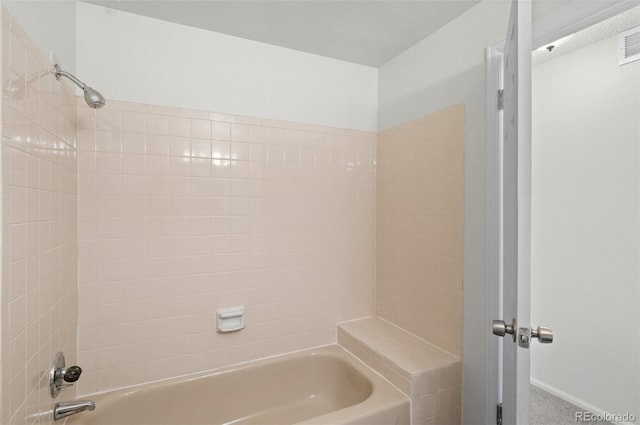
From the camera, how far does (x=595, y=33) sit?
1.26m

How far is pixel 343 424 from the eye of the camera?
4.58ft

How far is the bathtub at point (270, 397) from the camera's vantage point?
152cm

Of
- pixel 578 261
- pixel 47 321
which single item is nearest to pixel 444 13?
pixel 578 261

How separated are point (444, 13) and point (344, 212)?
131cm

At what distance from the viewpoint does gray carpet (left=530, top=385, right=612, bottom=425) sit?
142 centimetres

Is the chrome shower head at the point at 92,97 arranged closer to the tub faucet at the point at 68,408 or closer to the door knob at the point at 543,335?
the tub faucet at the point at 68,408

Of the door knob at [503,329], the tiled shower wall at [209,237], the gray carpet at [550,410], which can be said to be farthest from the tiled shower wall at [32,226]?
the gray carpet at [550,410]

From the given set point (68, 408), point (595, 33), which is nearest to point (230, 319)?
point (68, 408)

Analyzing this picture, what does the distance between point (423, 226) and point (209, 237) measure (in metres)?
1.29

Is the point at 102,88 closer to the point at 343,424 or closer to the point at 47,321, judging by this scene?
the point at 47,321

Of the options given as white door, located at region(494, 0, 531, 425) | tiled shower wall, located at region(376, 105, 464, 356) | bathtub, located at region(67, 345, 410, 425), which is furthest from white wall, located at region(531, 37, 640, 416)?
bathtub, located at region(67, 345, 410, 425)

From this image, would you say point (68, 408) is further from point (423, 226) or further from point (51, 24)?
point (423, 226)

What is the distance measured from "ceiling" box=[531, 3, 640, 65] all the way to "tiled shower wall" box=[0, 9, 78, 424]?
72.0 inches

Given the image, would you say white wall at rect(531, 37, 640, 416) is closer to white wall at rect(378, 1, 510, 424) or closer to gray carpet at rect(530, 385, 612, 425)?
gray carpet at rect(530, 385, 612, 425)
